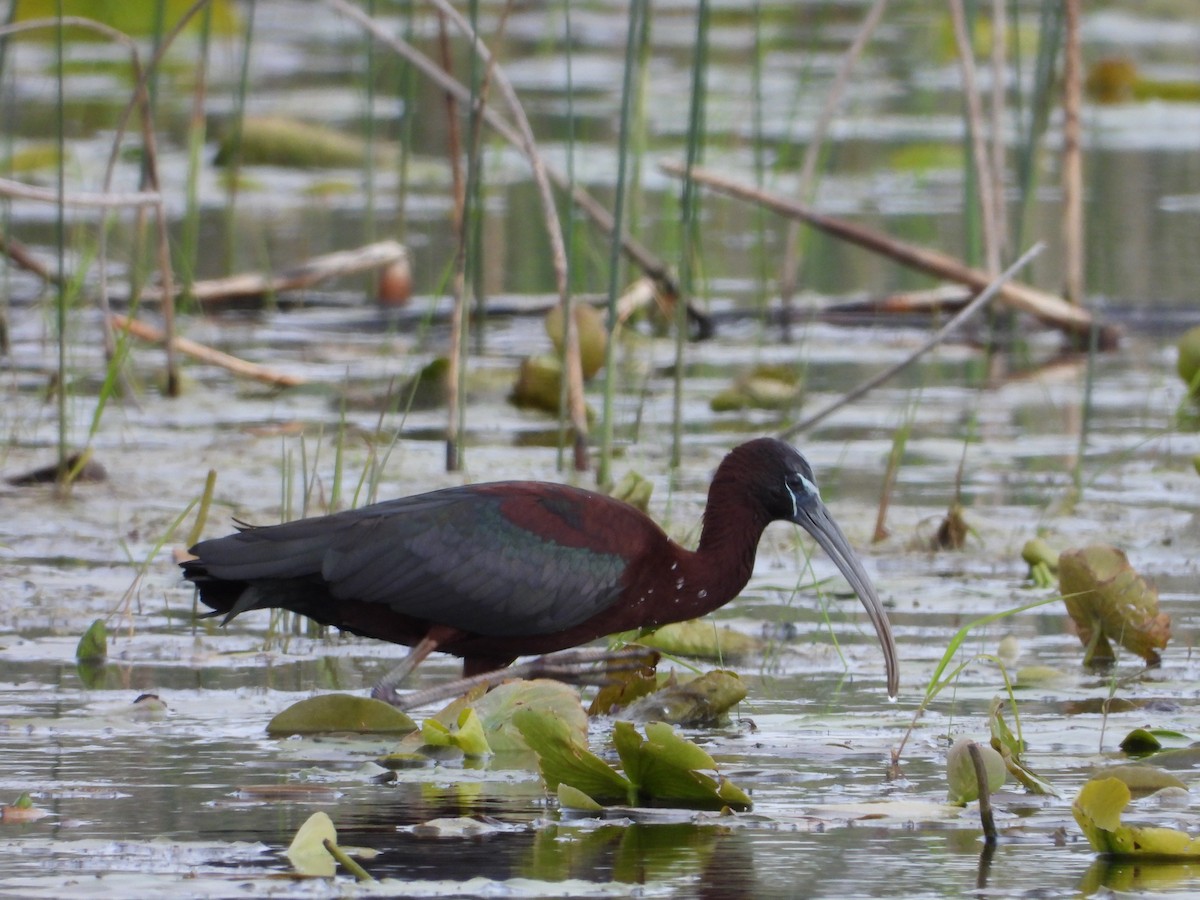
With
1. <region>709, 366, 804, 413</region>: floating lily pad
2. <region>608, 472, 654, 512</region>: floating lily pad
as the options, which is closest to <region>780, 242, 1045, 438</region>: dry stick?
<region>608, 472, 654, 512</region>: floating lily pad

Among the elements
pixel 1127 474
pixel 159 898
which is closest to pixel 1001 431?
pixel 1127 474

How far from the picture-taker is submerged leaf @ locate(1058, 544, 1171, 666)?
18.4ft

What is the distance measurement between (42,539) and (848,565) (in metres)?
2.78

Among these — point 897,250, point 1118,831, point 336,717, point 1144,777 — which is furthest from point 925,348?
point 1118,831

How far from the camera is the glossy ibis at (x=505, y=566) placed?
5.23 m

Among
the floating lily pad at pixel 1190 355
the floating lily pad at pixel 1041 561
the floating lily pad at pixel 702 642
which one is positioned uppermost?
the floating lily pad at pixel 1190 355

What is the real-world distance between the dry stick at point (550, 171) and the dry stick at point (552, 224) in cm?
11

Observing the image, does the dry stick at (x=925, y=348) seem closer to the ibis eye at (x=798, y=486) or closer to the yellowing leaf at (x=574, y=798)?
the ibis eye at (x=798, y=486)

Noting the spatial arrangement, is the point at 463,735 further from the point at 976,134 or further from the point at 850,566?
the point at 976,134

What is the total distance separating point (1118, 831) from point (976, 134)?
6.24 meters

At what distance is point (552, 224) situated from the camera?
7.59 meters

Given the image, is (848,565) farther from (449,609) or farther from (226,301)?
(226,301)

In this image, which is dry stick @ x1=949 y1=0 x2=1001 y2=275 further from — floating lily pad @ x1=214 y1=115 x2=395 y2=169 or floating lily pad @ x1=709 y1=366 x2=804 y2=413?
floating lily pad @ x1=214 y1=115 x2=395 y2=169

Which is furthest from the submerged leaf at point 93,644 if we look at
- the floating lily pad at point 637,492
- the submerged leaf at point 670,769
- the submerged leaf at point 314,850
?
the submerged leaf at point 314,850
